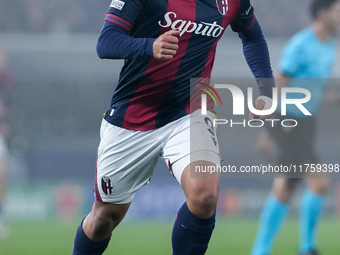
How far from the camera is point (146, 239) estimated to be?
8031 mm

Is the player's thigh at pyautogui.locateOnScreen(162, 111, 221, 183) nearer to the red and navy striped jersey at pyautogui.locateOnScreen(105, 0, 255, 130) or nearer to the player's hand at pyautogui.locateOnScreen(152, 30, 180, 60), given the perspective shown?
the red and navy striped jersey at pyautogui.locateOnScreen(105, 0, 255, 130)

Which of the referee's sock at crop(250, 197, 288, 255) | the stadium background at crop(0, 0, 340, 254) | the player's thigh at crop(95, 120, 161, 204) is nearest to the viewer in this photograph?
the player's thigh at crop(95, 120, 161, 204)

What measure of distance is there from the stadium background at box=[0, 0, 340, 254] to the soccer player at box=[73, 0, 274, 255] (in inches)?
224

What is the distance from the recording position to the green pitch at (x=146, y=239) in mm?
6746

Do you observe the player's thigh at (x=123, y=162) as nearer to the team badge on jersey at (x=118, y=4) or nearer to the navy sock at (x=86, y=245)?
the navy sock at (x=86, y=245)

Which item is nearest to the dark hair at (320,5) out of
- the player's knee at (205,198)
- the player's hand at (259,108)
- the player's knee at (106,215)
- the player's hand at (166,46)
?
the player's hand at (259,108)

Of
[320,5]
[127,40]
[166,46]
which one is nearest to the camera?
[166,46]

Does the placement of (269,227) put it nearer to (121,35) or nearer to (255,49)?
(255,49)

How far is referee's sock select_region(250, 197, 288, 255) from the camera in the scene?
224 inches

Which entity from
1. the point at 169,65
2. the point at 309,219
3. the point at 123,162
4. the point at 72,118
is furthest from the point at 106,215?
the point at 72,118

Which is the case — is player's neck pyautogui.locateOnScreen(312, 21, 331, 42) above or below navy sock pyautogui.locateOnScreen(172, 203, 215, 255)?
above

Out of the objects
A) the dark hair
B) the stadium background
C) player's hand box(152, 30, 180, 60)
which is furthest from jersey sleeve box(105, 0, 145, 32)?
the stadium background

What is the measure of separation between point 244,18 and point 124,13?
2.68 ft

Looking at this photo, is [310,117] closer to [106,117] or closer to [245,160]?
[106,117]
